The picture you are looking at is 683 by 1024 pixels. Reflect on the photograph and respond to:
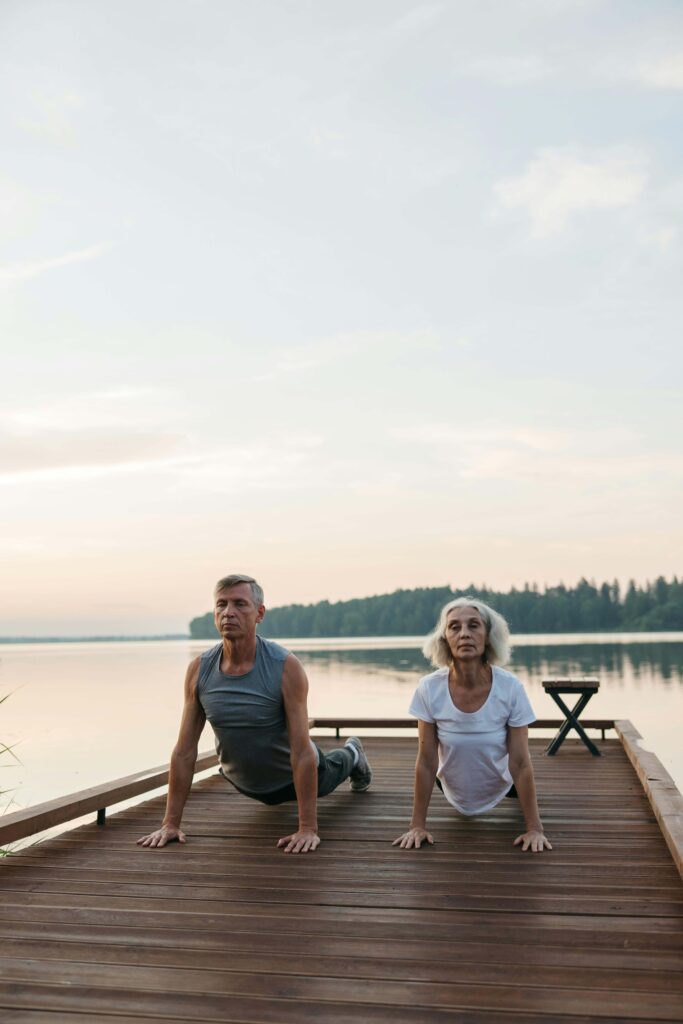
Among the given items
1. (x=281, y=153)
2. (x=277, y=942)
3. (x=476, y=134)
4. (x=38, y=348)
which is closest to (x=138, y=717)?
(x=38, y=348)

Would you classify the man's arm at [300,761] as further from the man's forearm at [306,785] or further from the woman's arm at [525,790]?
the woman's arm at [525,790]

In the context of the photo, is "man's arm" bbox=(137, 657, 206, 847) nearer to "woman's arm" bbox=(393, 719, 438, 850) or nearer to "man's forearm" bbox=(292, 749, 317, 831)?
"man's forearm" bbox=(292, 749, 317, 831)

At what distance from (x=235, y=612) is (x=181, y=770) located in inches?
31.2

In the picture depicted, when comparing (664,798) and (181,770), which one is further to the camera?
(664,798)

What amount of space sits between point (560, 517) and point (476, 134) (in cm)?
2075

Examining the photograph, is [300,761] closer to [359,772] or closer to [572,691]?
[359,772]

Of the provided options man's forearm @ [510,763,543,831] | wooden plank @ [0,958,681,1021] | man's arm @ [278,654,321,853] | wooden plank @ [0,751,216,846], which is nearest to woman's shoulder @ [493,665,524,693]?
man's forearm @ [510,763,543,831]

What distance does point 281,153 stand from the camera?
44.5 feet

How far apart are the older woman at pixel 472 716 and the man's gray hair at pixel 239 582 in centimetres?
89

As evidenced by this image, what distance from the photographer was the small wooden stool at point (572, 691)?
7.00m

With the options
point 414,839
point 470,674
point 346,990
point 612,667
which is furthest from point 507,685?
point 612,667

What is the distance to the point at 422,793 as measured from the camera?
4.02 metres

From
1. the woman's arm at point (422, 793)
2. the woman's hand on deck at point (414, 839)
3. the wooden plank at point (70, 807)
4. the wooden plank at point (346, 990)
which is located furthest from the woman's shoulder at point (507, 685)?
the wooden plank at point (70, 807)

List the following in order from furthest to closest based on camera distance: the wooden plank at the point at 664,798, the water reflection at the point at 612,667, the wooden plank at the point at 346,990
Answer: the water reflection at the point at 612,667
the wooden plank at the point at 664,798
the wooden plank at the point at 346,990
